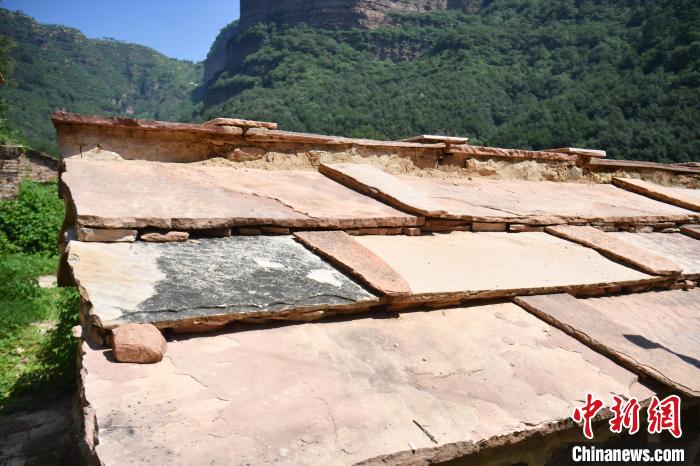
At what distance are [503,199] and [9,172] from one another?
11790 millimetres

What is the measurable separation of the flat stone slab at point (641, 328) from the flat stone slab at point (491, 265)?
84 millimetres

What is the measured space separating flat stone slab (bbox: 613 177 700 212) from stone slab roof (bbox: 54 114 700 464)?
0.95 meters

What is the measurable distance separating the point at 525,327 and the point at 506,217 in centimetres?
110

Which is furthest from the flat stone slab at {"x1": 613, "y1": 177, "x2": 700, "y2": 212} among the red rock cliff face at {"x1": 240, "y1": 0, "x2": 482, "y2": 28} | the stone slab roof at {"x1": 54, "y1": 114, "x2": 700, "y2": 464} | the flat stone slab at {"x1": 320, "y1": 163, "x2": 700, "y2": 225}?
the red rock cliff face at {"x1": 240, "y1": 0, "x2": 482, "y2": 28}

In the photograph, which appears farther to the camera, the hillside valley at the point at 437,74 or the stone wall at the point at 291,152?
the hillside valley at the point at 437,74

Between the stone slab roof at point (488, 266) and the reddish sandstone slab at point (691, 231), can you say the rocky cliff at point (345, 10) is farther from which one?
the stone slab roof at point (488, 266)

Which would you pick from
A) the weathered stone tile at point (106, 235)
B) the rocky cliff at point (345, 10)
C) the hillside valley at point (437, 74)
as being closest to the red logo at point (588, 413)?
the weathered stone tile at point (106, 235)

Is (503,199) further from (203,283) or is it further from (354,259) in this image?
(203,283)

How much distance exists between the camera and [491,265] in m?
2.17

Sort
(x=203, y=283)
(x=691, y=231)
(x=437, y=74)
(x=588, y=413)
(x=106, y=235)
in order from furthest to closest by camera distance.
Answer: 1. (x=437, y=74)
2. (x=691, y=231)
3. (x=106, y=235)
4. (x=203, y=283)
5. (x=588, y=413)

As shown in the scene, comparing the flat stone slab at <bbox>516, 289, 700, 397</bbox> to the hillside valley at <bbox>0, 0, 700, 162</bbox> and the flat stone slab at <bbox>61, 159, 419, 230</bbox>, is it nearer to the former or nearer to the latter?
the flat stone slab at <bbox>61, 159, 419, 230</bbox>

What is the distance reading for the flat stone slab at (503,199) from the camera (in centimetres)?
273

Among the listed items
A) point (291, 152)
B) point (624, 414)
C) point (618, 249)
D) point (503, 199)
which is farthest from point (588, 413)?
point (291, 152)

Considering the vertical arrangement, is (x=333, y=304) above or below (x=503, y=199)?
below
